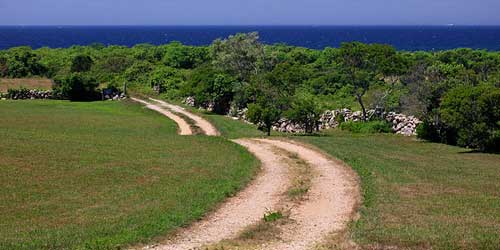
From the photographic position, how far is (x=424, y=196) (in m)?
21.3

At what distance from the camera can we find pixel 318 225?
1753 centimetres

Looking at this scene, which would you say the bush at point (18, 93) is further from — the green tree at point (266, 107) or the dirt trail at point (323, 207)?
the dirt trail at point (323, 207)

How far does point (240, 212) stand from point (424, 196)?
20.8ft

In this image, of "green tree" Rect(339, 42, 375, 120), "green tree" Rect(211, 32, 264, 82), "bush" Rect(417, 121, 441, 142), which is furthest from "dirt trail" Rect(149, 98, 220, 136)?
"bush" Rect(417, 121, 441, 142)

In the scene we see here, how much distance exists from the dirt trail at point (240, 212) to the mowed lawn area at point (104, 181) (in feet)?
1.48

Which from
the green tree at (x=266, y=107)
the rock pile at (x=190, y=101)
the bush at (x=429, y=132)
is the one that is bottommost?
the rock pile at (x=190, y=101)

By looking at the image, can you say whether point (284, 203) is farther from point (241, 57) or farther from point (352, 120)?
point (241, 57)

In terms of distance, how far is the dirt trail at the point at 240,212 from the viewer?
16.1 m

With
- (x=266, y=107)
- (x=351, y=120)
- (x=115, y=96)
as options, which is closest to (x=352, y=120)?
(x=351, y=120)

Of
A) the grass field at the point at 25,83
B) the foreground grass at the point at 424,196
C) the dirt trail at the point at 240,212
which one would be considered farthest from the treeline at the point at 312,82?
the dirt trail at the point at 240,212

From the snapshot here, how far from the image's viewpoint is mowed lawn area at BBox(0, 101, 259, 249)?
1670cm

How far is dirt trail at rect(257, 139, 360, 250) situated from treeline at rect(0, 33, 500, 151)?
1166 cm

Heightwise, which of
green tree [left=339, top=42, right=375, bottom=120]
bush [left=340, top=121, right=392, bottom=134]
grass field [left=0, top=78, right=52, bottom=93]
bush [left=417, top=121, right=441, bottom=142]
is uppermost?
green tree [left=339, top=42, right=375, bottom=120]

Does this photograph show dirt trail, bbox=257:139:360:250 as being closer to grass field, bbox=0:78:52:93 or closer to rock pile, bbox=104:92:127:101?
rock pile, bbox=104:92:127:101
